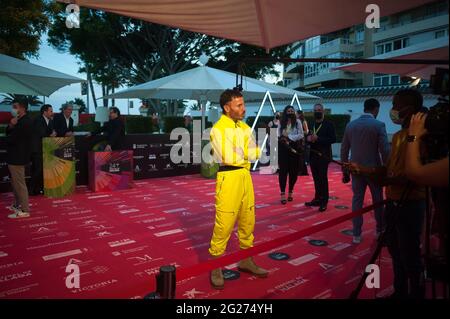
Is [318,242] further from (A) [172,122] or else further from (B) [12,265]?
(A) [172,122]

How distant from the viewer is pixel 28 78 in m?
8.31

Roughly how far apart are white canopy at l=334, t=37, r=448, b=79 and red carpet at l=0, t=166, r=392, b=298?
7.77 feet

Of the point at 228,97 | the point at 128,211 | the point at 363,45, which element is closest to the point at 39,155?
the point at 128,211

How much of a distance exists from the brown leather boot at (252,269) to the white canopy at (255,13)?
256cm

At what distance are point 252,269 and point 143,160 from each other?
6899 millimetres

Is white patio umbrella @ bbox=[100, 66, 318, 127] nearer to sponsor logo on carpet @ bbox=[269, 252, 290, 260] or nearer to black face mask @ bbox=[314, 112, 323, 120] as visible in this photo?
black face mask @ bbox=[314, 112, 323, 120]

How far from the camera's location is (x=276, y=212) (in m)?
6.49

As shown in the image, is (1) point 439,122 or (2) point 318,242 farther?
(2) point 318,242

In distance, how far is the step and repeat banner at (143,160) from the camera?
862 cm

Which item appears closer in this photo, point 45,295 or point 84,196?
point 45,295

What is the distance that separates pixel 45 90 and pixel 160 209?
5.41 m

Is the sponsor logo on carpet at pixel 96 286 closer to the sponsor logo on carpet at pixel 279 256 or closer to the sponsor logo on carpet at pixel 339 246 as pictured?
the sponsor logo on carpet at pixel 279 256
